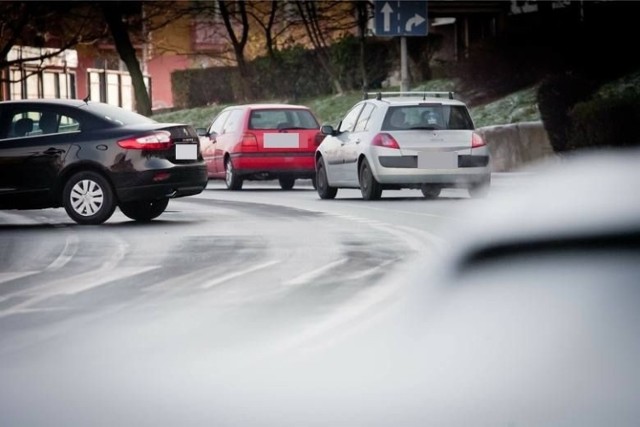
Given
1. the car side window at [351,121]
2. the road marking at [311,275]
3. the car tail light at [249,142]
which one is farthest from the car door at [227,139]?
the road marking at [311,275]

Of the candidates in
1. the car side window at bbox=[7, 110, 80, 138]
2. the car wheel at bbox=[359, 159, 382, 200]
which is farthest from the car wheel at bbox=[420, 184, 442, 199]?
the car side window at bbox=[7, 110, 80, 138]

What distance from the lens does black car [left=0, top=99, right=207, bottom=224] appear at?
1748cm

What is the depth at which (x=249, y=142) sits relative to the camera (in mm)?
26875

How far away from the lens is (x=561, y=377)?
2.91 metres

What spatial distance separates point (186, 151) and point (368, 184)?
4302 millimetres

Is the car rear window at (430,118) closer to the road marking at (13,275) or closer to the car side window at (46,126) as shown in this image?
the car side window at (46,126)

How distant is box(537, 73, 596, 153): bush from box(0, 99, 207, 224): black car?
35.6ft

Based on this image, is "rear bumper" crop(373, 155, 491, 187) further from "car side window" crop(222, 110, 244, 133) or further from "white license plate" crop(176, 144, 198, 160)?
"car side window" crop(222, 110, 244, 133)

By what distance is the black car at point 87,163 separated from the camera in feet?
57.4

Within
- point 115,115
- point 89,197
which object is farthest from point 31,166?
point 115,115

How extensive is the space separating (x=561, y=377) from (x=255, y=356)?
4.43 m

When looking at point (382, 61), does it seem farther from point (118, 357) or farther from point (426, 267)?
point (426, 267)

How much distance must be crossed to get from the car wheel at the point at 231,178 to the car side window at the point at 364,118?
4.78 meters

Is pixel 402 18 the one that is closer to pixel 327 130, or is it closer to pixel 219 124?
pixel 219 124
